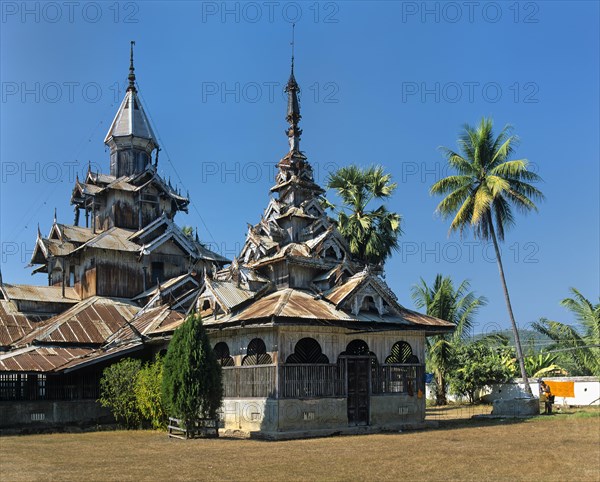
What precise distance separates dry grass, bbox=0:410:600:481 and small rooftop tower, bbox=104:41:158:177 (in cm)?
2194

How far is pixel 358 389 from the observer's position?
2831 centimetres

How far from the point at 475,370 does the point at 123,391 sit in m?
23.5

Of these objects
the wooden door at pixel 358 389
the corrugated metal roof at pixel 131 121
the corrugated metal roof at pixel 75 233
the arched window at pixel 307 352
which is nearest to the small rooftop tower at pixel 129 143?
the corrugated metal roof at pixel 131 121

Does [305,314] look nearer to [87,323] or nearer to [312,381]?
[312,381]

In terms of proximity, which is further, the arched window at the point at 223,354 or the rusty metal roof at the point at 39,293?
the rusty metal roof at the point at 39,293

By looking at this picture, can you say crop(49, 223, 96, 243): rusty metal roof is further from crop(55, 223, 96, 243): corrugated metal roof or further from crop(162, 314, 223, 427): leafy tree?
crop(162, 314, 223, 427): leafy tree

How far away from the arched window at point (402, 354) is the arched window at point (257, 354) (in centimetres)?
561

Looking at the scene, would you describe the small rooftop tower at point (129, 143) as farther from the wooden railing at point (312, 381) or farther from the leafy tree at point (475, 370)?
the leafy tree at point (475, 370)

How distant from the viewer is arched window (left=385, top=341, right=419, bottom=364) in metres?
29.9

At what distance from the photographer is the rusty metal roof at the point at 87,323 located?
33812 mm

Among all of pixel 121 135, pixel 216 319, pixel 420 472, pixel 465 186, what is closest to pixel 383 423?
pixel 216 319

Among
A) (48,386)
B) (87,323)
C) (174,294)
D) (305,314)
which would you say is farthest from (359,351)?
(87,323)

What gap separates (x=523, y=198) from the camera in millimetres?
37656

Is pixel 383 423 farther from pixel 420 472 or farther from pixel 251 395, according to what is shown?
pixel 420 472
